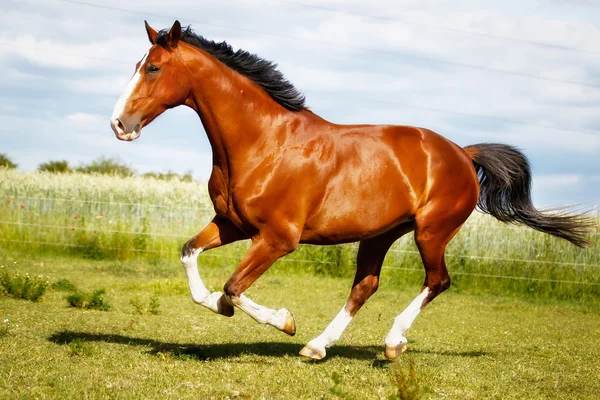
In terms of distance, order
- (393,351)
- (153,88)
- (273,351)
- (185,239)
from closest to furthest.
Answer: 1. (153,88)
2. (393,351)
3. (273,351)
4. (185,239)

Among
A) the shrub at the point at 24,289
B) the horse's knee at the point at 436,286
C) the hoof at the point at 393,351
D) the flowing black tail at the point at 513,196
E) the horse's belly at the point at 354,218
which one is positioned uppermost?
the flowing black tail at the point at 513,196

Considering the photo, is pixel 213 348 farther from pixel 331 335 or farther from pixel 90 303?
pixel 90 303

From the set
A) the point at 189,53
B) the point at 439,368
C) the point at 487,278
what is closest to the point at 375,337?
the point at 439,368

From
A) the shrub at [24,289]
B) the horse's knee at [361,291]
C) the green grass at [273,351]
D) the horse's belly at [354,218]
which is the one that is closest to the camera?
the green grass at [273,351]

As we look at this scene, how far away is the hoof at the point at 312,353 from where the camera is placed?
6.04m

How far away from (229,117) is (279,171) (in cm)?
58

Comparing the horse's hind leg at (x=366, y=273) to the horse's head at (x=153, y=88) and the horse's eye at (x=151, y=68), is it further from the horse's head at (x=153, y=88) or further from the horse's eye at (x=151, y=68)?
the horse's eye at (x=151, y=68)

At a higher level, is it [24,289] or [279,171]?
[279,171]

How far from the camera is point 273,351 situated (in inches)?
261

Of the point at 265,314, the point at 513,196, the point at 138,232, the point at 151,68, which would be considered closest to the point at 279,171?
the point at 265,314

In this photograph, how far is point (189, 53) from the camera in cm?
568

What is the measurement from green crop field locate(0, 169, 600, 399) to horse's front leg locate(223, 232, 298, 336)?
394 mm

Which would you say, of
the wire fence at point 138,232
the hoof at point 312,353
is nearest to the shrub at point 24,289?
the hoof at point 312,353

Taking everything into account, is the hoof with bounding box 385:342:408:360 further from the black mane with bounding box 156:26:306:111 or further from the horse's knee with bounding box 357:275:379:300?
the black mane with bounding box 156:26:306:111
